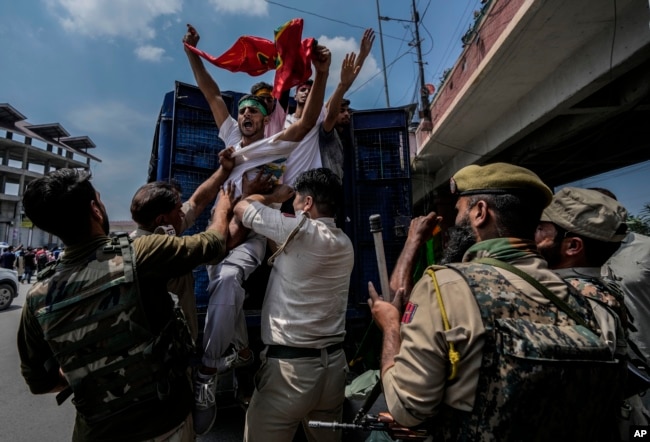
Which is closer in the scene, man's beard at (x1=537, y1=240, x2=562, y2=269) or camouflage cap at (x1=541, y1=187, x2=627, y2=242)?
camouflage cap at (x1=541, y1=187, x2=627, y2=242)

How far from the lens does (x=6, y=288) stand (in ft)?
29.3

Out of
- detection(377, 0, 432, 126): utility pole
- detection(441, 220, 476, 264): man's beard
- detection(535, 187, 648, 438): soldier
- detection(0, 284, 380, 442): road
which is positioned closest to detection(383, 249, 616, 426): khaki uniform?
detection(441, 220, 476, 264): man's beard

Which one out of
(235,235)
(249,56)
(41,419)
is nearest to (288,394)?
(235,235)

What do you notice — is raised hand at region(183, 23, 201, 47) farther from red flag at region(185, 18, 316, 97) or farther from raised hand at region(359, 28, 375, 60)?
raised hand at region(359, 28, 375, 60)

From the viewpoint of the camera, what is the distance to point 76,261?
1245 mm

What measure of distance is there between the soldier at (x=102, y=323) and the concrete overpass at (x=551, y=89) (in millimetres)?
4556

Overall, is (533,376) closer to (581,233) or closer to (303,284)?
(303,284)

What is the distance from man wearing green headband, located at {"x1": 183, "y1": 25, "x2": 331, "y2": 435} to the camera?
67.0 inches

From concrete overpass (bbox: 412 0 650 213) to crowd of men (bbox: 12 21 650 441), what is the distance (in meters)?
3.22

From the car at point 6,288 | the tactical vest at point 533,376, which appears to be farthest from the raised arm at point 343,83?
the car at point 6,288

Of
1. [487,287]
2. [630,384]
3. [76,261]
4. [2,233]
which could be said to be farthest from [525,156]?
[2,233]

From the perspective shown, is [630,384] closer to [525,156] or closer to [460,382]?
[460,382]

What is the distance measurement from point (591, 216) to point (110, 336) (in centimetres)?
214

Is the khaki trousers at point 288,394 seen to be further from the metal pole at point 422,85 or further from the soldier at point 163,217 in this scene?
the metal pole at point 422,85
